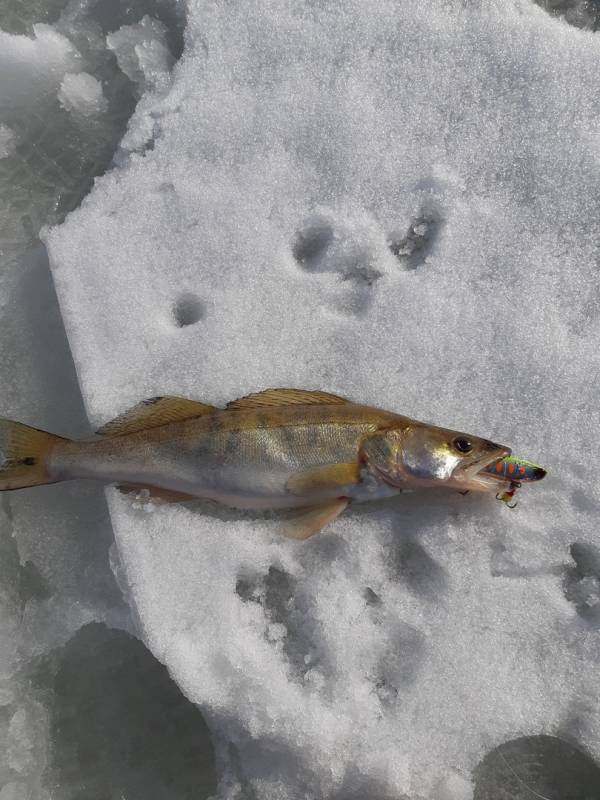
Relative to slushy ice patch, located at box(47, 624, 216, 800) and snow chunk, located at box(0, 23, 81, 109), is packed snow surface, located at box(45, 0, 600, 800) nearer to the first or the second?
snow chunk, located at box(0, 23, 81, 109)

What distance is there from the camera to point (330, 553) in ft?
9.00

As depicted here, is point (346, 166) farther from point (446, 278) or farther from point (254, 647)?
point (254, 647)

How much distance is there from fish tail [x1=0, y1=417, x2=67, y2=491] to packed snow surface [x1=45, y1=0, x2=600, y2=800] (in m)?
0.30

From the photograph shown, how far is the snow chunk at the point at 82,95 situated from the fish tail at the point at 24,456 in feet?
6.52

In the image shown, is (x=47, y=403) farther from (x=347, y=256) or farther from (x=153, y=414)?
(x=347, y=256)

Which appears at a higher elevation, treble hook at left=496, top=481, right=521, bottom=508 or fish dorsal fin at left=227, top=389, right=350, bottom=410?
treble hook at left=496, top=481, right=521, bottom=508

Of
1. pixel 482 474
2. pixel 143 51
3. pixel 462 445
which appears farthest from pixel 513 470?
pixel 143 51

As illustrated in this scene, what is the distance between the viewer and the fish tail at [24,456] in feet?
8.98

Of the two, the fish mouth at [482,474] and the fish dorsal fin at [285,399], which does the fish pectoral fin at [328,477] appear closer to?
the fish dorsal fin at [285,399]

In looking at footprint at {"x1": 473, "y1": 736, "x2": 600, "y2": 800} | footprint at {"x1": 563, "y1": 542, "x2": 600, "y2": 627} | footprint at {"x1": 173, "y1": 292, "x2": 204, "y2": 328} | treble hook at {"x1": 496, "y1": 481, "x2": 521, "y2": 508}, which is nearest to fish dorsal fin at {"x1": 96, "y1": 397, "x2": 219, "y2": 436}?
footprint at {"x1": 173, "y1": 292, "x2": 204, "y2": 328}

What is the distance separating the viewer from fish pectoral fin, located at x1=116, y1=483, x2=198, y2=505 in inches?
110

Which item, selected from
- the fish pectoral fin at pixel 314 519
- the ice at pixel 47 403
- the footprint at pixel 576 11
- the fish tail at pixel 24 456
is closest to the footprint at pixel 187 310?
the ice at pixel 47 403

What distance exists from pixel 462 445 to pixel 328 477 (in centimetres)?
57

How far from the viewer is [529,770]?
2.48m
